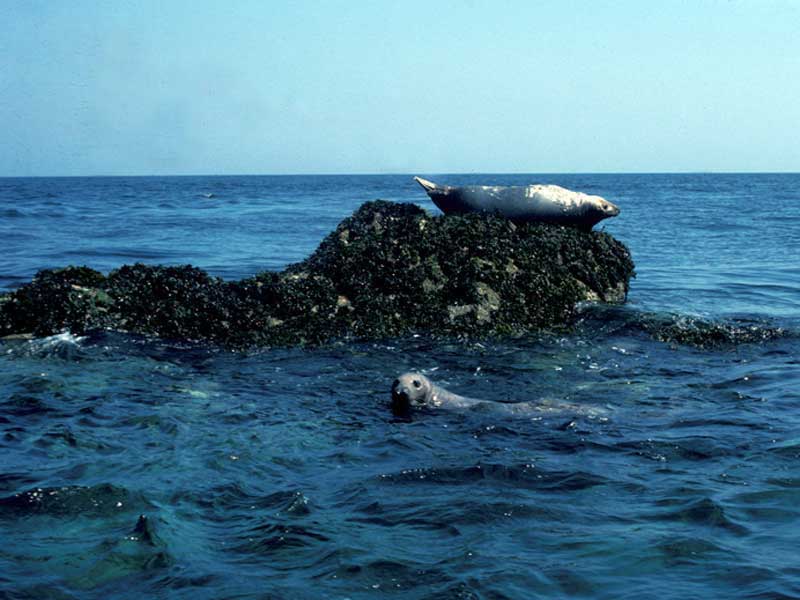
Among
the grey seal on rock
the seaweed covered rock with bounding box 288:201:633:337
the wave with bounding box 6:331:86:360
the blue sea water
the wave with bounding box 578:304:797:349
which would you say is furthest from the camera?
the wave with bounding box 578:304:797:349

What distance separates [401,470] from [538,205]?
7315 millimetres

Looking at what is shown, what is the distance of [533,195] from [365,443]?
6903 mm

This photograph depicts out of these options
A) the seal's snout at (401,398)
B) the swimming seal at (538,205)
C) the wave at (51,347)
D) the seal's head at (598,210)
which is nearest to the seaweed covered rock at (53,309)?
the wave at (51,347)

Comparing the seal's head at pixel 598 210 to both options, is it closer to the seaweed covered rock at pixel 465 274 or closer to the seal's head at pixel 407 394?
the seaweed covered rock at pixel 465 274

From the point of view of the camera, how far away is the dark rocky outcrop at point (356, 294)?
33.0 feet

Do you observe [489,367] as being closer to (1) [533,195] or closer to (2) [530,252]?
(2) [530,252]

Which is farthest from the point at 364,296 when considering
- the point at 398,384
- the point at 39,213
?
the point at 39,213

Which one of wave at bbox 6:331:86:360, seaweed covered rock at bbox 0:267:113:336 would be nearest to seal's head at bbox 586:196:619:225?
seaweed covered rock at bbox 0:267:113:336

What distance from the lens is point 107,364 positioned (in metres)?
9.01

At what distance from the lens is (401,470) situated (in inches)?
247

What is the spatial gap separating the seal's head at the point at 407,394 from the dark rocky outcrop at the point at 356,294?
241cm

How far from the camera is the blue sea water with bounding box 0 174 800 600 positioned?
4.71m

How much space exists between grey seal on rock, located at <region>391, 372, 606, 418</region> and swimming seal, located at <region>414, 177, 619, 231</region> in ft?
17.1

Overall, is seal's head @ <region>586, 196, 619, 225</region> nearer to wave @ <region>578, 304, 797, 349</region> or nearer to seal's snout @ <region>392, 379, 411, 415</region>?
wave @ <region>578, 304, 797, 349</region>
